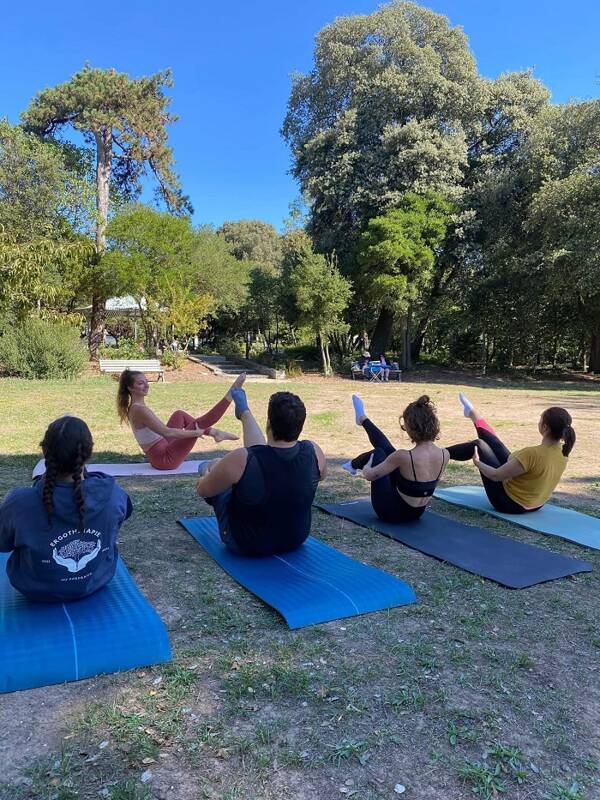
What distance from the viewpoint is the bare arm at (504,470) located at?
4.67m

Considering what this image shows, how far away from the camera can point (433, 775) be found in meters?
1.94

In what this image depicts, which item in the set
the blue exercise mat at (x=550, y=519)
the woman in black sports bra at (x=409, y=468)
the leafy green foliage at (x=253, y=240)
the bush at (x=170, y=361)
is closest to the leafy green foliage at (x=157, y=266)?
the bush at (x=170, y=361)

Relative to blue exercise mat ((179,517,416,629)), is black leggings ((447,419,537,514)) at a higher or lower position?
higher

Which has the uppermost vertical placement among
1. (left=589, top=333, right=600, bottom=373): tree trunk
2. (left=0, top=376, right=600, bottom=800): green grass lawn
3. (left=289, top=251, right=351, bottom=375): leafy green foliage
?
(left=289, top=251, right=351, bottom=375): leafy green foliage

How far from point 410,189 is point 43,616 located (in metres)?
21.6

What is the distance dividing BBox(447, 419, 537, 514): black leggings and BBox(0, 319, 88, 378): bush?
48.5ft

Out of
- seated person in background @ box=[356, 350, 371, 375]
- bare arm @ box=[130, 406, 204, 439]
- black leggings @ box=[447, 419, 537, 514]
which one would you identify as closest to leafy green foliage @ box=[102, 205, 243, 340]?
seated person in background @ box=[356, 350, 371, 375]

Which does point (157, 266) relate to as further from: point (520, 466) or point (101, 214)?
point (520, 466)

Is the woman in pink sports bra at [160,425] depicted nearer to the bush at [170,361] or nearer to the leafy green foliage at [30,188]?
the bush at [170,361]

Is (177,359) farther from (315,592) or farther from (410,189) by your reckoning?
(315,592)

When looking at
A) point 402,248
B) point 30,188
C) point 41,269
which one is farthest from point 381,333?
point 30,188

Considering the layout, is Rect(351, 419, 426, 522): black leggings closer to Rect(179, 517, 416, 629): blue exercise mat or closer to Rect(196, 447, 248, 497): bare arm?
Rect(179, 517, 416, 629): blue exercise mat

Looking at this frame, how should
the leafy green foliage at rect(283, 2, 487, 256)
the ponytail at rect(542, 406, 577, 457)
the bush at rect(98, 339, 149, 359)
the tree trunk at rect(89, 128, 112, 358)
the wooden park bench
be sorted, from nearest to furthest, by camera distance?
the ponytail at rect(542, 406, 577, 457)
the wooden park bench
the leafy green foliage at rect(283, 2, 487, 256)
the tree trunk at rect(89, 128, 112, 358)
the bush at rect(98, 339, 149, 359)

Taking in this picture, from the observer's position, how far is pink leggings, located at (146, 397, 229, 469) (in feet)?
19.2
